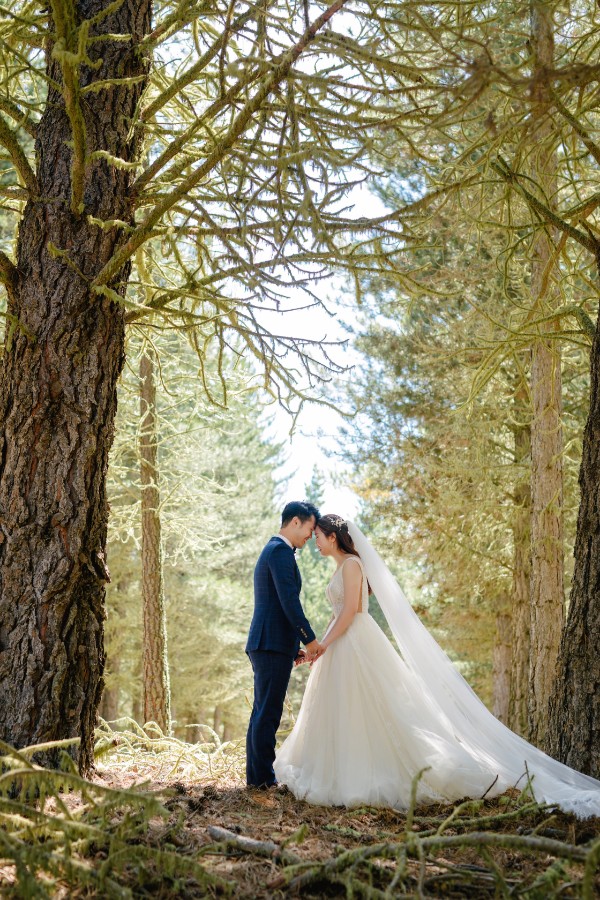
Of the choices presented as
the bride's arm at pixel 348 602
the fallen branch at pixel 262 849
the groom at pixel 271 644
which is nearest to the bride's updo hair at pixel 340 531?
the bride's arm at pixel 348 602

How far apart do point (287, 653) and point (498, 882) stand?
2796 mm

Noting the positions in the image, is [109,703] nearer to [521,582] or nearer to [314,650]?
[521,582]

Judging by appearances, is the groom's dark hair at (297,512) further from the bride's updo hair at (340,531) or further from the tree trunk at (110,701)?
the tree trunk at (110,701)

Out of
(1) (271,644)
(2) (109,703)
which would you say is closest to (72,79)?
(1) (271,644)

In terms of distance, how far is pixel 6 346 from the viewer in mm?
3871

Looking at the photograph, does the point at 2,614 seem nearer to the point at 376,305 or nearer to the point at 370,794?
the point at 370,794

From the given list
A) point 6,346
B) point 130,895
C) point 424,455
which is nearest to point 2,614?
point 6,346

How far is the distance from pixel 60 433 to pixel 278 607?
194cm

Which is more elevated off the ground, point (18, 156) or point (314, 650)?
point (18, 156)

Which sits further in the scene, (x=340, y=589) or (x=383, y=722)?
(x=340, y=589)

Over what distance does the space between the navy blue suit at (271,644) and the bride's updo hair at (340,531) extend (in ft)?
1.40

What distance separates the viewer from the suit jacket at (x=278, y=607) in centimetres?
492

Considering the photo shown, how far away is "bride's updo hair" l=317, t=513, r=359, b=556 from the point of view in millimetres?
5418

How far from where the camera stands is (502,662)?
12172 mm
